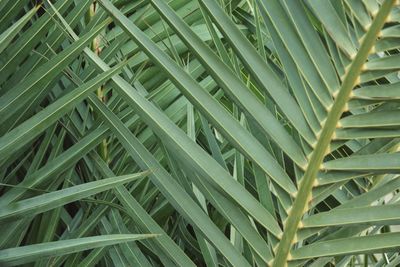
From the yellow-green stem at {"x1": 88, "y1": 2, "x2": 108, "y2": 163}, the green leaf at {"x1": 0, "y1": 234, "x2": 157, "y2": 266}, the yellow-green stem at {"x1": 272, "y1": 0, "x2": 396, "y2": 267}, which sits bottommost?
the yellow-green stem at {"x1": 272, "y1": 0, "x2": 396, "y2": 267}

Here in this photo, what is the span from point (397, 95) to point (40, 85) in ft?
1.18

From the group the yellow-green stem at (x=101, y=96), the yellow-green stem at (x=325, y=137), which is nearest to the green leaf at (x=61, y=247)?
the yellow-green stem at (x=325, y=137)

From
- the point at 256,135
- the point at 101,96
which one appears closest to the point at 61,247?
the point at 256,135

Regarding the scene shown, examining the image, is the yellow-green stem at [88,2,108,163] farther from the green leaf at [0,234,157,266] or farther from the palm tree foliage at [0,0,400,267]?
the green leaf at [0,234,157,266]

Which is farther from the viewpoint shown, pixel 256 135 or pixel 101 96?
pixel 101 96

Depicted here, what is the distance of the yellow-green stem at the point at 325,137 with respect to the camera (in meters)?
0.61

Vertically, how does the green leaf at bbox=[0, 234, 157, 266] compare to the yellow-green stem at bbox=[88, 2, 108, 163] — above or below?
below

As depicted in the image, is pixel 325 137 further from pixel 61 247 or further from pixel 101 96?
pixel 101 96

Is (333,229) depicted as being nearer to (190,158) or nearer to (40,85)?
(190,158)

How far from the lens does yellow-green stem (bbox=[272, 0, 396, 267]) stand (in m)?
0.61

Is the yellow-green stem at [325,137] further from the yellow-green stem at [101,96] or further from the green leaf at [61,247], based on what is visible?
the yellow-green stem at [101,96]

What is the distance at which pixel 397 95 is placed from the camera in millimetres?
633

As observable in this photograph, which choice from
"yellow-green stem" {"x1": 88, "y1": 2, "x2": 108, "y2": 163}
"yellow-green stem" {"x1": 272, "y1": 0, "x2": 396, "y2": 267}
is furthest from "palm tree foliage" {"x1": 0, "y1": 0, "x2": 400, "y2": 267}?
"yellow-green stem" {"x1": 88, "y1": 2, "x2": 108, "y2": 163}

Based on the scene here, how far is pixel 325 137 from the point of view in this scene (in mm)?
667
